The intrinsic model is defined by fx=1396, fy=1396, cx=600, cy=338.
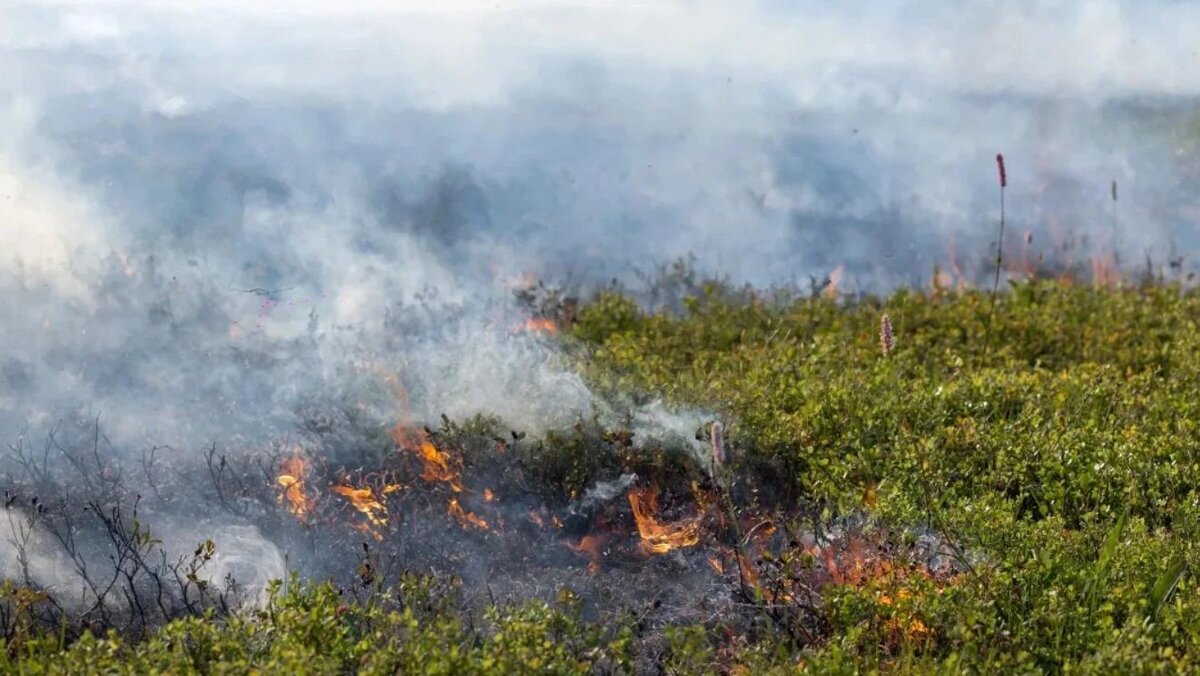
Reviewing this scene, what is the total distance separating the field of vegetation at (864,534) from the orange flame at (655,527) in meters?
0.05

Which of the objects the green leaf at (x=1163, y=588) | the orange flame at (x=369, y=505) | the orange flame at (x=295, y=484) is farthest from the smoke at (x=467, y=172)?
the green leaf at (x=1163, y=588)

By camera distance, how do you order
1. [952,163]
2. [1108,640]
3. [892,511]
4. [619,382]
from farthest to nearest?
[952,163] < [619,382] < [892,511] < [1108,640]

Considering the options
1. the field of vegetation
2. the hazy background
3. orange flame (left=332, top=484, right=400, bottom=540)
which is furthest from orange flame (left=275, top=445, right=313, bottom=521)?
the field of vegetation

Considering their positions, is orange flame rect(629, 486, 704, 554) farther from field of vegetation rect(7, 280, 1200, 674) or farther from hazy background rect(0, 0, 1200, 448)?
hazy background rect(0, 0, 1200, 448)

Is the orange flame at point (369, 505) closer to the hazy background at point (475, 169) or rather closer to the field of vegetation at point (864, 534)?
the field of vegetation at point (864, 534)

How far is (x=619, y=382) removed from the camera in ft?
20.8

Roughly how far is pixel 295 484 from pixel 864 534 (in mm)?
2149

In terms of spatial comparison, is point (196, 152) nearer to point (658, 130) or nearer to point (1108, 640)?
point (658, 130)

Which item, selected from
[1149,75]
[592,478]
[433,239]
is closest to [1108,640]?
[592,478]

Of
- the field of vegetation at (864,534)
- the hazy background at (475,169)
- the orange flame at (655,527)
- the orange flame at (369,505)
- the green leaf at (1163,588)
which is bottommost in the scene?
the orange flame at (655,527)

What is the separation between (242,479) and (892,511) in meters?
2.47

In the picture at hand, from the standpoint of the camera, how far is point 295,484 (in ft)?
17.5

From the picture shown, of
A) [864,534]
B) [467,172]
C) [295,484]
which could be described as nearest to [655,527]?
[864,534]

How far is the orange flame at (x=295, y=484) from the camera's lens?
5246mm
